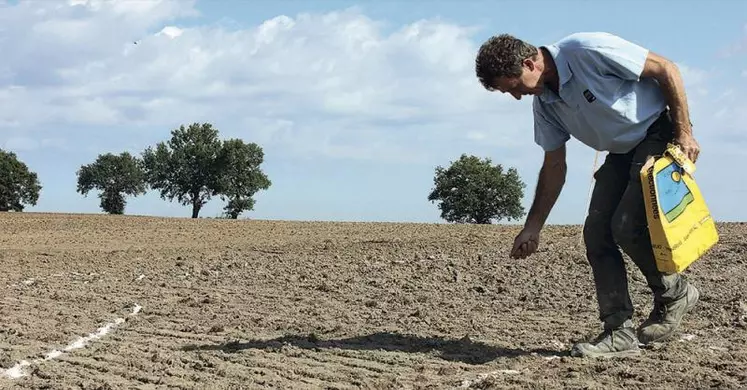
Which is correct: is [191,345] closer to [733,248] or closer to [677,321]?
[677,321]

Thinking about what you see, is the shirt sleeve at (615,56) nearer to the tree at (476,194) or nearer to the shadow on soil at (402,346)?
the shadow on soil at (402,346)

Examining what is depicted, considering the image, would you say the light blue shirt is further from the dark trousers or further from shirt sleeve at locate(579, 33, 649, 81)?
the dark trousers

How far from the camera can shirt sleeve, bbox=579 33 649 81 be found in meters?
4.76

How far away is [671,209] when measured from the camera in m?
4.82

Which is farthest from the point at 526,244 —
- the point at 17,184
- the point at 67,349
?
the point at 17,184

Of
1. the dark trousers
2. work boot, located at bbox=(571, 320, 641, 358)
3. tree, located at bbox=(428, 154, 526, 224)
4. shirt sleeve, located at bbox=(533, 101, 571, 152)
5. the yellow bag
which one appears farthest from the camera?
tree, located at bbox=(428, 154, 526, 224)

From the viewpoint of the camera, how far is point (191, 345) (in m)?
5.81

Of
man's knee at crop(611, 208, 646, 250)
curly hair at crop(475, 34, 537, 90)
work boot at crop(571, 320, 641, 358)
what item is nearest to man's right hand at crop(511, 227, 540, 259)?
man's knee at crop(611, 208, 646, 250)

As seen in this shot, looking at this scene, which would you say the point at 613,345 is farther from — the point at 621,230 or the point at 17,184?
the point at 17,184

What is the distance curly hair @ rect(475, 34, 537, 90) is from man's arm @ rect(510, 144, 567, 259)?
84 cm

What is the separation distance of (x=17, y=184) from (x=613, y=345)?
4745 centimetres

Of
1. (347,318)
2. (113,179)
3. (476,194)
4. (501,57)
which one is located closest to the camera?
(501,57)

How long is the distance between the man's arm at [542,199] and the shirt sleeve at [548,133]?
0.05 m

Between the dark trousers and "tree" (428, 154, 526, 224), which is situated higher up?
"tree" (428, 154, 526, 224)
